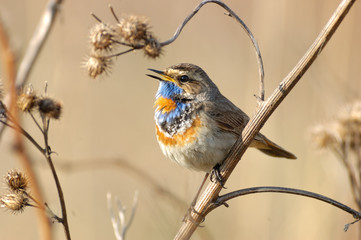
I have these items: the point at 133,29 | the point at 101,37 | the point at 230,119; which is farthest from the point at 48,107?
the point at 230,119

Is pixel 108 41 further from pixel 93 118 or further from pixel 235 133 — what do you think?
pixel 93 118

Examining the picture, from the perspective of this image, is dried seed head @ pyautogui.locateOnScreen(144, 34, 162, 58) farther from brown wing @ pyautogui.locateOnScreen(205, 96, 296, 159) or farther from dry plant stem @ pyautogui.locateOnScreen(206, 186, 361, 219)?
brown wing @ pyautogui.locateOnScreen(205, 96, 296, 159)

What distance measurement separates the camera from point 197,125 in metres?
3.65

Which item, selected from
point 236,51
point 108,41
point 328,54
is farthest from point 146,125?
point 108,41

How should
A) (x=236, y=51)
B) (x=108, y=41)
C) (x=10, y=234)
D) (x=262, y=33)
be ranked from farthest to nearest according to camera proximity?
(x=236, y=51), (x=10, y=234), (x=262, y=33), (x=108, y=41)

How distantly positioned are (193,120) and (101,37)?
53.4 inches

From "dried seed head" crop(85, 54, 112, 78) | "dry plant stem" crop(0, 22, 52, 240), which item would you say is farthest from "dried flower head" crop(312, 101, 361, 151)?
"dry plant stem" crop(0, 22, 52, 240)

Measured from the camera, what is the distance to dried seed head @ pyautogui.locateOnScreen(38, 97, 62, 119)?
8.17 feet

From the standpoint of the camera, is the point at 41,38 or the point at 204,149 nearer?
the point at 41,38

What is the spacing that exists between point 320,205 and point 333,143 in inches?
54.0

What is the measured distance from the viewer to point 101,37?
8.13ft

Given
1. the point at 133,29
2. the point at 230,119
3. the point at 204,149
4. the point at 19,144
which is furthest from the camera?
the point at 230,119

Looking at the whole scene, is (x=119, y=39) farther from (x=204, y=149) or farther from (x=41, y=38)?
(x=204, y=149)

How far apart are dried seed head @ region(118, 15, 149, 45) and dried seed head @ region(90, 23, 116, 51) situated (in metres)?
0.07
